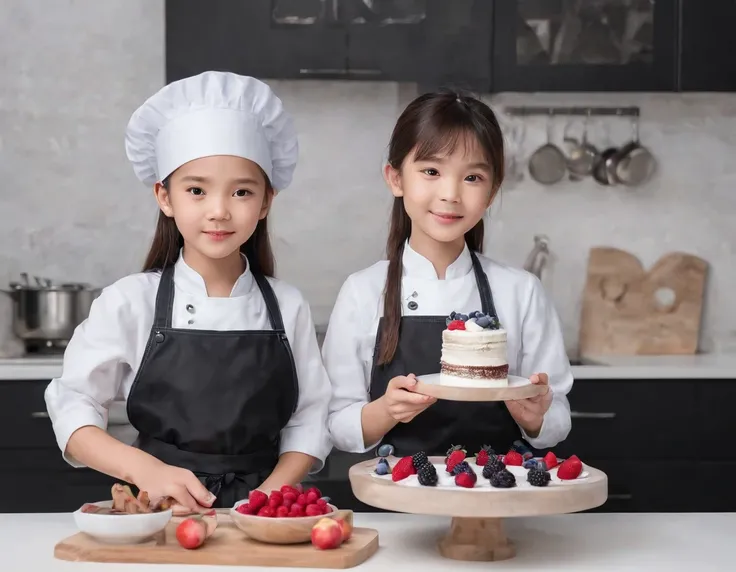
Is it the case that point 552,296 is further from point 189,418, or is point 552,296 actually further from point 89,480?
point 189,418

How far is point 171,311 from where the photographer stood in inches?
74.0

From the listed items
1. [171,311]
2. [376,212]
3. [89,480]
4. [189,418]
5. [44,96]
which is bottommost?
[89,480]

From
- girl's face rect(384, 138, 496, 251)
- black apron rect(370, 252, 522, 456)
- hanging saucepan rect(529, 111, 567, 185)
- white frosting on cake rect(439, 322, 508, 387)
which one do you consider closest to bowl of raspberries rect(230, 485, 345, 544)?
white frosting on cake rect(439, 322, 508, 387)

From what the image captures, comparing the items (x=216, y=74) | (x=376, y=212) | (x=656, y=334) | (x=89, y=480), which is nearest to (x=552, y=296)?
(x=656, y=334)

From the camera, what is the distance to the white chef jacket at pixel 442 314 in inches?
76.0

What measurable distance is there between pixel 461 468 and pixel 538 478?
105mm

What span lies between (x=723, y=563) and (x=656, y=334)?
2.20 metres

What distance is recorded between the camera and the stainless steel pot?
3.32 meters

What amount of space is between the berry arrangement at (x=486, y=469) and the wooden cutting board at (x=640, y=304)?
6.82 feet

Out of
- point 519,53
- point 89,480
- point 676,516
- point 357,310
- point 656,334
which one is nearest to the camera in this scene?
point 676,516

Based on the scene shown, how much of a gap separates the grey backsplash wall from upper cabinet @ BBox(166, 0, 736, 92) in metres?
0.38

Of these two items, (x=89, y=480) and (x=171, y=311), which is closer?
(x=171, y=311)

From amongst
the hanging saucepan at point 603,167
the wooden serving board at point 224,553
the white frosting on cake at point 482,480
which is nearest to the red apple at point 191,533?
the wooden serving board at point 224,553

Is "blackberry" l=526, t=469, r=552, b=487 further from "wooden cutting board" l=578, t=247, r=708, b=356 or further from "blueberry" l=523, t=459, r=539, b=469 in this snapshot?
"wooden cutting board" l=578, t=247, r=708, b=356
